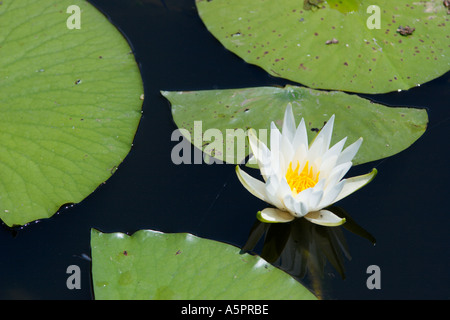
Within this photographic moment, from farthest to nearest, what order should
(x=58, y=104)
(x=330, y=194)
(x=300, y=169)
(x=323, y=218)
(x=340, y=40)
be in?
(x=340, y=40) → (x=58, y=104) → (x=300, y=169) → (x=323, y=218) → (x=330, y=194)

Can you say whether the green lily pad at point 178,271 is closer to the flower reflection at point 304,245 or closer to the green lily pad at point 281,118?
the flower reflection at point 304,245

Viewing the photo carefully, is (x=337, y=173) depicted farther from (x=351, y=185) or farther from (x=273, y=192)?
(x=273, y=192)

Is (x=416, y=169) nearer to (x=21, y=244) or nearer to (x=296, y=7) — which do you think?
(x=296, y=7)

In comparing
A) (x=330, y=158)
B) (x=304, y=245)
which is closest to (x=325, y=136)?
(x=330, y=158)

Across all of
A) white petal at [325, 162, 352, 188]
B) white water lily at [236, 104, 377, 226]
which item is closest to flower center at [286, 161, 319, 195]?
white water lily at [236, 104, 377, 226]

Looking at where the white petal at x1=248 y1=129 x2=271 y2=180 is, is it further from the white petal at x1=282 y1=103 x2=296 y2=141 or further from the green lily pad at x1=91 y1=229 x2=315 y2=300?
the green lily pad at x1=91 y1=229 x2=315 y2=300

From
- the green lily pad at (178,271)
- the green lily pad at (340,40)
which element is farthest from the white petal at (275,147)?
the green lily pad at (340,40)
